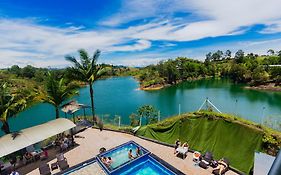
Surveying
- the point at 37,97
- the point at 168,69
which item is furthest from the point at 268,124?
the point at 168,69

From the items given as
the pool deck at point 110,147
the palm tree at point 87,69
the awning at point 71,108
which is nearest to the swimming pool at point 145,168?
the pool deck at point 110,147

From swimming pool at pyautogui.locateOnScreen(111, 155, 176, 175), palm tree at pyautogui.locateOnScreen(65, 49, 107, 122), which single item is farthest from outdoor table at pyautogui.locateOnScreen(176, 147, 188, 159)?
palm tree at pyautogui.locateOnScreen(65, 49, 107, 122)

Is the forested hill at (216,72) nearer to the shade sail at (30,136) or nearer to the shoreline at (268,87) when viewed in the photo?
the shoreline at (268,87)

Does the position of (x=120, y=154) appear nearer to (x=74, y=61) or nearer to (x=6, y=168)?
(x=6, y=168)

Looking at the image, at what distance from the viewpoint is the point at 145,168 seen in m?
11.7

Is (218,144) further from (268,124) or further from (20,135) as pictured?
(20,135)

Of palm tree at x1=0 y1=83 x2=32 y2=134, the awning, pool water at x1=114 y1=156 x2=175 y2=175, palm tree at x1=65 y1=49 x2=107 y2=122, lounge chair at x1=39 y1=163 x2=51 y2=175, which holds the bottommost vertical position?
pool water at x1=114 y1=156 x2=175 y2=175

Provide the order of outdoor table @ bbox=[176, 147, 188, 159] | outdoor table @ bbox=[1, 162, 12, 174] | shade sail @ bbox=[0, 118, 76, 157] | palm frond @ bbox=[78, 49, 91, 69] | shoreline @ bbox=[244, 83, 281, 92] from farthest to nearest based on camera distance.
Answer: shoreline @ bbox=[244, 83, 281, 92], palm frond @ bbox=[78, 49, 91, 69], outdoor table @ bbox=[176, 147, 188, 159], outdoor table @ bbox=[1, 162, 12, 174], shade sail @ bbox=[0, 118, 76, 157]

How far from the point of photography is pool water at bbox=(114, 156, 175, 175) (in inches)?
435

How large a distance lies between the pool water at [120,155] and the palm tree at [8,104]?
246 inches

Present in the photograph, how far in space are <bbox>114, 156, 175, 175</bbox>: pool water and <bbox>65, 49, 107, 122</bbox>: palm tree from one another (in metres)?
7.94

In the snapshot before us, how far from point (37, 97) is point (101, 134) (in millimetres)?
5447

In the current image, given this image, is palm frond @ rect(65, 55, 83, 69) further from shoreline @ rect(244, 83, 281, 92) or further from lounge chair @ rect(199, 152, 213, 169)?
shoreline @ rect(244, 83, 281, 92)

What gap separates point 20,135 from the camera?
11.7 meters
